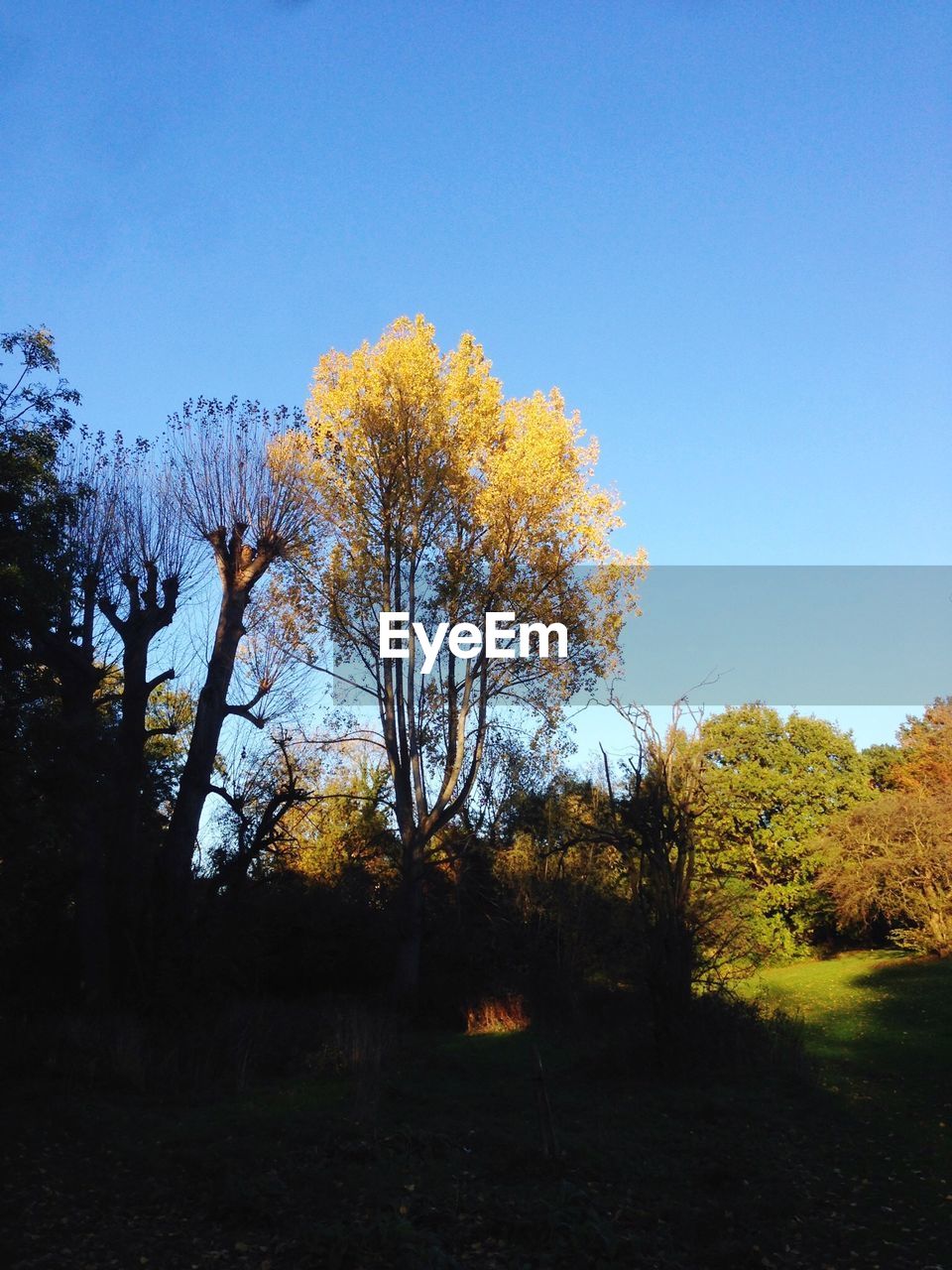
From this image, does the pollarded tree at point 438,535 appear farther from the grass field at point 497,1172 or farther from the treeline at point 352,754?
the grass field at point 497,1172

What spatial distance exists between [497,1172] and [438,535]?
14.4m

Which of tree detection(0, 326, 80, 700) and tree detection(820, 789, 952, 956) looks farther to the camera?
tree detection(820, 789, 952, 956)

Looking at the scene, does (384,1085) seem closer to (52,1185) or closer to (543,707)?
(52,1185)

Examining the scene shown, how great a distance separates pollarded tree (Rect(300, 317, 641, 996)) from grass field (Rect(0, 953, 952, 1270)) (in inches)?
350

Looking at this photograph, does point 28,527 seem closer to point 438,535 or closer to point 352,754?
point 438,535

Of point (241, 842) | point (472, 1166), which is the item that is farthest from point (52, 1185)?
point (241, 842)

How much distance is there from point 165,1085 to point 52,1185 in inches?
168

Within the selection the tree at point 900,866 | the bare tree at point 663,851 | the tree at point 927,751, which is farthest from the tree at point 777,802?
the bare tree at point 663,851

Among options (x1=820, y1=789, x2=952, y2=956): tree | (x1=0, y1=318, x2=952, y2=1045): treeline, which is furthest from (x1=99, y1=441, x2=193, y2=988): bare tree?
(x1=820, y1=789, x2=952, y2=956): tree

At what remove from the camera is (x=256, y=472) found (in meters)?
19.5

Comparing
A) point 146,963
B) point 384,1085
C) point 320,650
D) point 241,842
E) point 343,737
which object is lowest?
point 384,1085

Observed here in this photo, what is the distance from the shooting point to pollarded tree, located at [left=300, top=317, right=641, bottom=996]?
831 inches

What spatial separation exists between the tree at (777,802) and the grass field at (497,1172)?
2703cm

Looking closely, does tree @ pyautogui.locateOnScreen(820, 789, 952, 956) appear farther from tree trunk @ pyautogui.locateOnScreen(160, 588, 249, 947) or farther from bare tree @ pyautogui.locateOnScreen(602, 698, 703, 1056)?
tree trunk @ pyautogui.locateOnScreen(160, 588, 249, 947)
